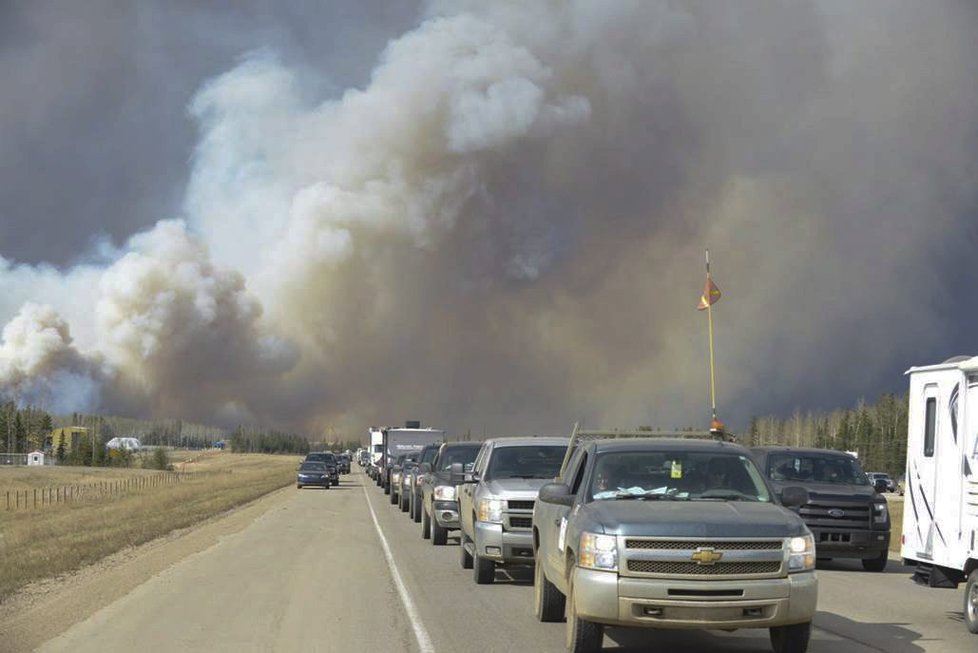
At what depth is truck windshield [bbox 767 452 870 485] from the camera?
20.8 metres

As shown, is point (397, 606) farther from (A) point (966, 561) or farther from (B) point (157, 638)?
(A) point (966, 561)

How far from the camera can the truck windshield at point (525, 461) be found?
16.7m

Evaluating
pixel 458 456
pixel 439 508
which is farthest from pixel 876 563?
pixel 458 456

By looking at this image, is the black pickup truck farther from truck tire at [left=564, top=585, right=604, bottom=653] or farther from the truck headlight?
the truck headlight

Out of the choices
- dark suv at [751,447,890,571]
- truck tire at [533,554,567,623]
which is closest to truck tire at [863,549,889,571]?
dark suv at [751,447,890,571]

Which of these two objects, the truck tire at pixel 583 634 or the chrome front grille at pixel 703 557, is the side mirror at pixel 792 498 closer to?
the chrome front grille at pixel 703 557

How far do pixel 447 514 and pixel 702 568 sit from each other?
13.6 metres

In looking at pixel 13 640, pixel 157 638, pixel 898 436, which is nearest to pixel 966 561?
pixel 157 638

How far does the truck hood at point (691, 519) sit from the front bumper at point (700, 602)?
Answer: 1.21 ft

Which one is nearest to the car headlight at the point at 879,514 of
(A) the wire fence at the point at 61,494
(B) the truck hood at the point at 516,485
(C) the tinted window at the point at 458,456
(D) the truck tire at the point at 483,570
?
(B) the truck hood at the point at 516,485

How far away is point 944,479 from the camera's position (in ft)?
43.5

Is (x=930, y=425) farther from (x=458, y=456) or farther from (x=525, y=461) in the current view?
(x=458, y=456)

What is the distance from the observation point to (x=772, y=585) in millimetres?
8758

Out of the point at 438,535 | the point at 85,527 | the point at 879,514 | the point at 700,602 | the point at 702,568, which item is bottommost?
the point at 85,527
